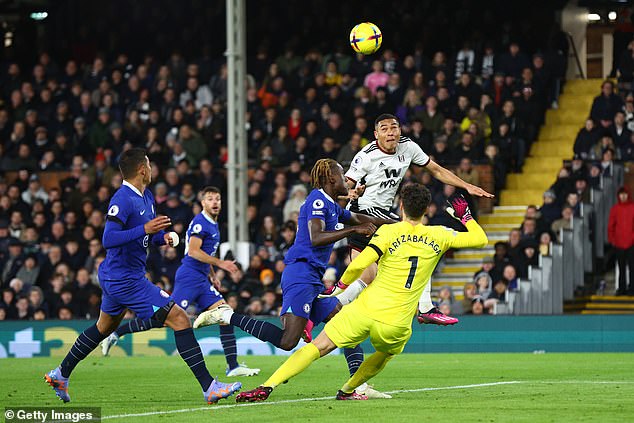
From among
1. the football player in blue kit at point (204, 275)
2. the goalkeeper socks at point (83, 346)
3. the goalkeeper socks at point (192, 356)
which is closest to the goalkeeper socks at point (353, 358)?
the goalkeeper socks at point (192, 356)

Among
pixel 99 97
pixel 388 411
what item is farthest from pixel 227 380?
pixel 99 97

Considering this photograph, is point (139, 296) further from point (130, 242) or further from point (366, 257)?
point (366, 257)

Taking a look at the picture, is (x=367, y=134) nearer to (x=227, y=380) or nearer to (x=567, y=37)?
(x=567, y=37)

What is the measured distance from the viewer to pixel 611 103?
23.7 meters

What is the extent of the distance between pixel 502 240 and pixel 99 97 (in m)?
9.66

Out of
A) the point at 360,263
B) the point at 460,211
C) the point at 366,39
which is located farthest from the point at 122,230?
the point at 366,39

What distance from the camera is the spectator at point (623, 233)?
72.1 ft

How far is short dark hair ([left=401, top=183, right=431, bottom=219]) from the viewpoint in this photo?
10672 millimetres

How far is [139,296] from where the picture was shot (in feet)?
37.1

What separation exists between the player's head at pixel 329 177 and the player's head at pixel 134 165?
5.00 ft

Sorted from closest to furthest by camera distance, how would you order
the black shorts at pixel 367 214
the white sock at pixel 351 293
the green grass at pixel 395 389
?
1. the green grass at pixel 395 389
2. the white sock at pixel 351 293
3. the black shorts at pixel 367 214

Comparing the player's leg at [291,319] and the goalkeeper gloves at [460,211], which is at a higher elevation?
the goalkeeper gloves at [460,211]

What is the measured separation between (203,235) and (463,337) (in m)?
6.71

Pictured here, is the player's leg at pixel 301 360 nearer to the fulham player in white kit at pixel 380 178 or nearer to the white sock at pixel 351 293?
the white sock at pixel 351 293
